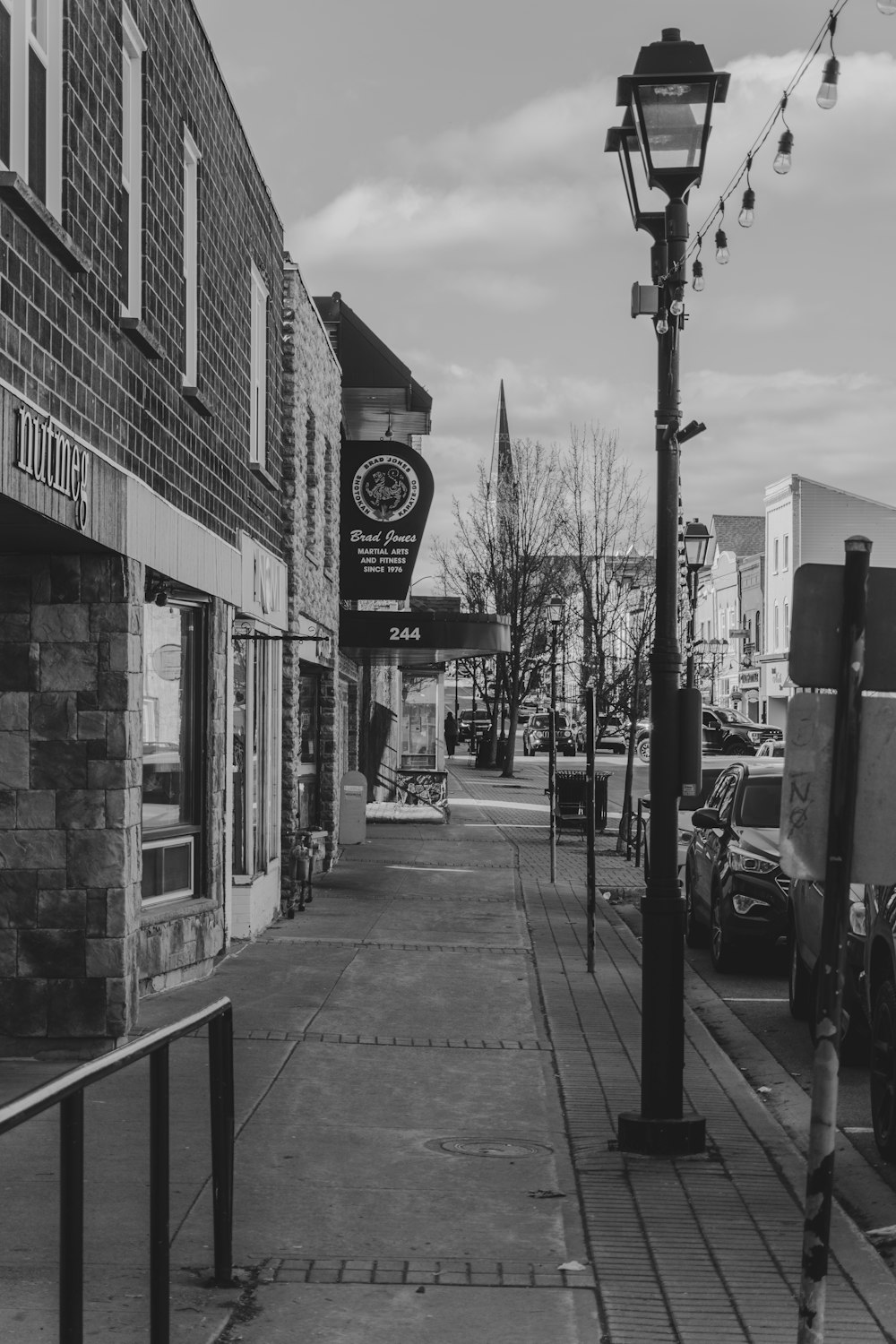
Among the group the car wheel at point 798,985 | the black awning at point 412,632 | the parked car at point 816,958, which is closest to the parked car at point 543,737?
the black awning at point 412,632

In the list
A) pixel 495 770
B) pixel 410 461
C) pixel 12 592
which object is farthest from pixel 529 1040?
pixel 495 770

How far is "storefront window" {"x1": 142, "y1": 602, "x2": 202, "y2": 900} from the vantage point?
11.2m

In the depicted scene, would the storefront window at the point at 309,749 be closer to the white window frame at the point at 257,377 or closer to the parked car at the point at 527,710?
the white window frame at the point at 257,377

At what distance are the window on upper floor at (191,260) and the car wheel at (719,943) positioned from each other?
6032 mm

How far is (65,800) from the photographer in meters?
9.07

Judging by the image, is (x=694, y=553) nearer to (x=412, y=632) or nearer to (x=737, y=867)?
(x=412, y=632)

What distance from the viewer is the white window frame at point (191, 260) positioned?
38.1ft

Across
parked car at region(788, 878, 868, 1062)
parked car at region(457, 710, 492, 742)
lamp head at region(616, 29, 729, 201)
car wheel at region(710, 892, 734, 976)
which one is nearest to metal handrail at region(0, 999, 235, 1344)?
parked car at region(788, 878, 868, 1062)

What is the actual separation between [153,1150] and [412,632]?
20.1 meters

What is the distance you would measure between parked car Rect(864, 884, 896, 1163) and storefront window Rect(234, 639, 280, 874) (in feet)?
23.9

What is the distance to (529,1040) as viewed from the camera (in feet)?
33.1

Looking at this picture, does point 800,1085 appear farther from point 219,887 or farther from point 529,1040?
point 219,887

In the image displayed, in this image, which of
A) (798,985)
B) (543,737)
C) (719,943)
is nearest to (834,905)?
(798,985)

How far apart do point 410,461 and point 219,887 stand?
36.5ft
